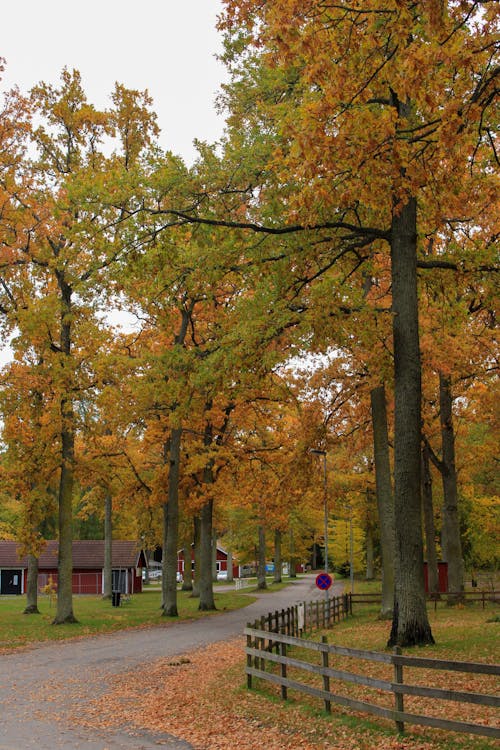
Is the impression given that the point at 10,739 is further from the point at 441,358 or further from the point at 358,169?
the point at 441,358

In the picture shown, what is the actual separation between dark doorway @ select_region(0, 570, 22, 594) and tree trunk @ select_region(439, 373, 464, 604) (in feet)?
149

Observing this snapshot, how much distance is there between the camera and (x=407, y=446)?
13.0 meters

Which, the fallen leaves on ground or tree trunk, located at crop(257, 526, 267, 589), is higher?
the fallen leaves on ground

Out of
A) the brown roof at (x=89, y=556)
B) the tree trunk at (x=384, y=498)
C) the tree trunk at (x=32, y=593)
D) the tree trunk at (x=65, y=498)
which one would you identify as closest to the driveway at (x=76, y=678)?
the tree trunk at (x=65, y=498)

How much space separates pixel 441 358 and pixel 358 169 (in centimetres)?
1179

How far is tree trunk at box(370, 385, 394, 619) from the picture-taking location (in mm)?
22203

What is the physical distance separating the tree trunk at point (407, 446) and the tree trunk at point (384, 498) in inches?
341

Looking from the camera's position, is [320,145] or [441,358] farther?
[441,358]

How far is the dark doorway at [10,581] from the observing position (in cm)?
6234

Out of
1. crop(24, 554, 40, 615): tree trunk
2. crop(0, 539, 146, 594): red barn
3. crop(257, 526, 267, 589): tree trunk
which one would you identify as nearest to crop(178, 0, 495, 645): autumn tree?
crop(24, 554, 40, 615): tree trunk

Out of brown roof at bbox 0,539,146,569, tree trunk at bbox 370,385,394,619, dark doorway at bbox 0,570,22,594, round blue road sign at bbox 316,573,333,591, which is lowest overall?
dark doorway at bbox 0,570,22,594

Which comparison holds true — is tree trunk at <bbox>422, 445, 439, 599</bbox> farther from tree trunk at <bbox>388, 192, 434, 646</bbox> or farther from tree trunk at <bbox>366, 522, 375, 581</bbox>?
tree trunk at <bbox>366, 522, 375, 581</bbox>

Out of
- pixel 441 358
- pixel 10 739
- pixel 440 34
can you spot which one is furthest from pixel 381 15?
pixel 441 358

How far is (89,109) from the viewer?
2588 cm
